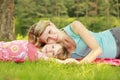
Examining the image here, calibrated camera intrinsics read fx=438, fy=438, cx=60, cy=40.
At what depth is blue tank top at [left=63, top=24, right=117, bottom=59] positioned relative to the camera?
5.50 m

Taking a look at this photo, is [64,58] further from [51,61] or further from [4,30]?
[4,30]

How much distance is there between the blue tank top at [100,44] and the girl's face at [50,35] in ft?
1.09

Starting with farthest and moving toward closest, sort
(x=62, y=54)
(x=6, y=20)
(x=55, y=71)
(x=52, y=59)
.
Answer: (x=6, y=20), (x=62, y=54), (x=52, y=59), (x=55, y=71)

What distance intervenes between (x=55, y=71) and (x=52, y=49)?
826 mm

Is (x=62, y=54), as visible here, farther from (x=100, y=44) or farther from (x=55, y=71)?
(x=55, y=71)

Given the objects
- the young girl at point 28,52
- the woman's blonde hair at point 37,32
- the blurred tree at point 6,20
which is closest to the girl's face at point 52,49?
the young girl at point 28,52

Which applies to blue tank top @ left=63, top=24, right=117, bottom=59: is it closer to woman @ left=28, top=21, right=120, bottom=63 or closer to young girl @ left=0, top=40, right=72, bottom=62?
woman @ left=28, top=21, right=120, bottom=63

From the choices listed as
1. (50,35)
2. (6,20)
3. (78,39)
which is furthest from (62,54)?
(6,20)

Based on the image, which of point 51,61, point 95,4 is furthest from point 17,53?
point 95,4

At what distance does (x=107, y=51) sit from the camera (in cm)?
568

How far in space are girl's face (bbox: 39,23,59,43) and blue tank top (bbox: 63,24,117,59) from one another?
332mm

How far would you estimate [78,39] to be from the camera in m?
5.50

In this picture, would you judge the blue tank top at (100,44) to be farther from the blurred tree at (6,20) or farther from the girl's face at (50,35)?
the blurred tree at (6,20)

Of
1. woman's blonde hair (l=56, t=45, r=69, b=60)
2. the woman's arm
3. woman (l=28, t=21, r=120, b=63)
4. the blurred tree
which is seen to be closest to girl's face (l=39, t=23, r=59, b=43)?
woman (l=28, t=21, r=120, b=63)
